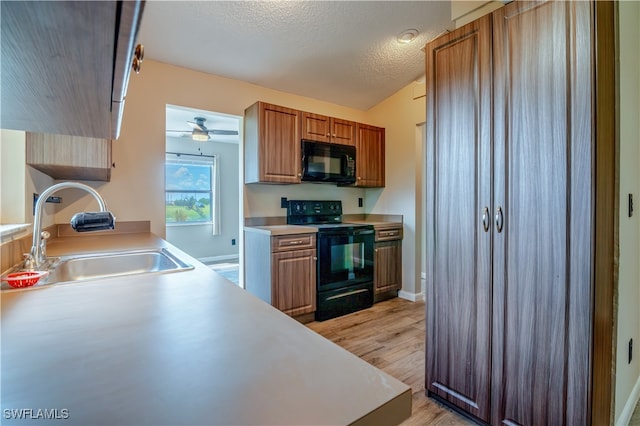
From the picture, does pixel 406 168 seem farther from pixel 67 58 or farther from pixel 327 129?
pixel 67 58

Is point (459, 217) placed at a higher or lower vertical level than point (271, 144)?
lower

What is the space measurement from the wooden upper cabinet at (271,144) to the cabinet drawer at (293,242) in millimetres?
592

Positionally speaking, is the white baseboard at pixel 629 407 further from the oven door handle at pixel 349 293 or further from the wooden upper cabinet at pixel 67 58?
the wooden upper cabinet at pixel 67 58

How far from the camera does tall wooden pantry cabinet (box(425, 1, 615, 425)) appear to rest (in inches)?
48.3

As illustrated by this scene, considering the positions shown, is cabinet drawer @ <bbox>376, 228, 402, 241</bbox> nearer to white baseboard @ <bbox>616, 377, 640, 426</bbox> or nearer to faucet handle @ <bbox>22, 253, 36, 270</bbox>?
white baseboard @ <bbox>616, 377, 640, 426</bbox>

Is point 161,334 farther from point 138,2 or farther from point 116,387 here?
point 138,2

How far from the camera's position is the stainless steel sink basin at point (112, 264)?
57.1 inches

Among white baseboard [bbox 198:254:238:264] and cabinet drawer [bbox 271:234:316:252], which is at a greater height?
cabinet drawer [bbox 271:234:316:252]

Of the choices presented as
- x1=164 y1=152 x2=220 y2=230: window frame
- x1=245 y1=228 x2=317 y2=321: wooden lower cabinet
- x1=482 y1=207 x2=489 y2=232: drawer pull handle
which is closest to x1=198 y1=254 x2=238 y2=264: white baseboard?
x1=164 y1=152 x2=220 y2=230: window frame

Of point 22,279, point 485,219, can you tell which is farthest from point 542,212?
point 22,279

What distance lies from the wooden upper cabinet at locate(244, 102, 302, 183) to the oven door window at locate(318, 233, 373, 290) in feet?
2.44

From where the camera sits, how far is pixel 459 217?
1638mm

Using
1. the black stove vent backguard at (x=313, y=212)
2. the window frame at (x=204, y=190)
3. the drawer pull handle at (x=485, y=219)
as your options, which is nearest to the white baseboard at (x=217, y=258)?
the window frame at (x=204, y=190)

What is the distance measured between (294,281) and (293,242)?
37 centimetres
